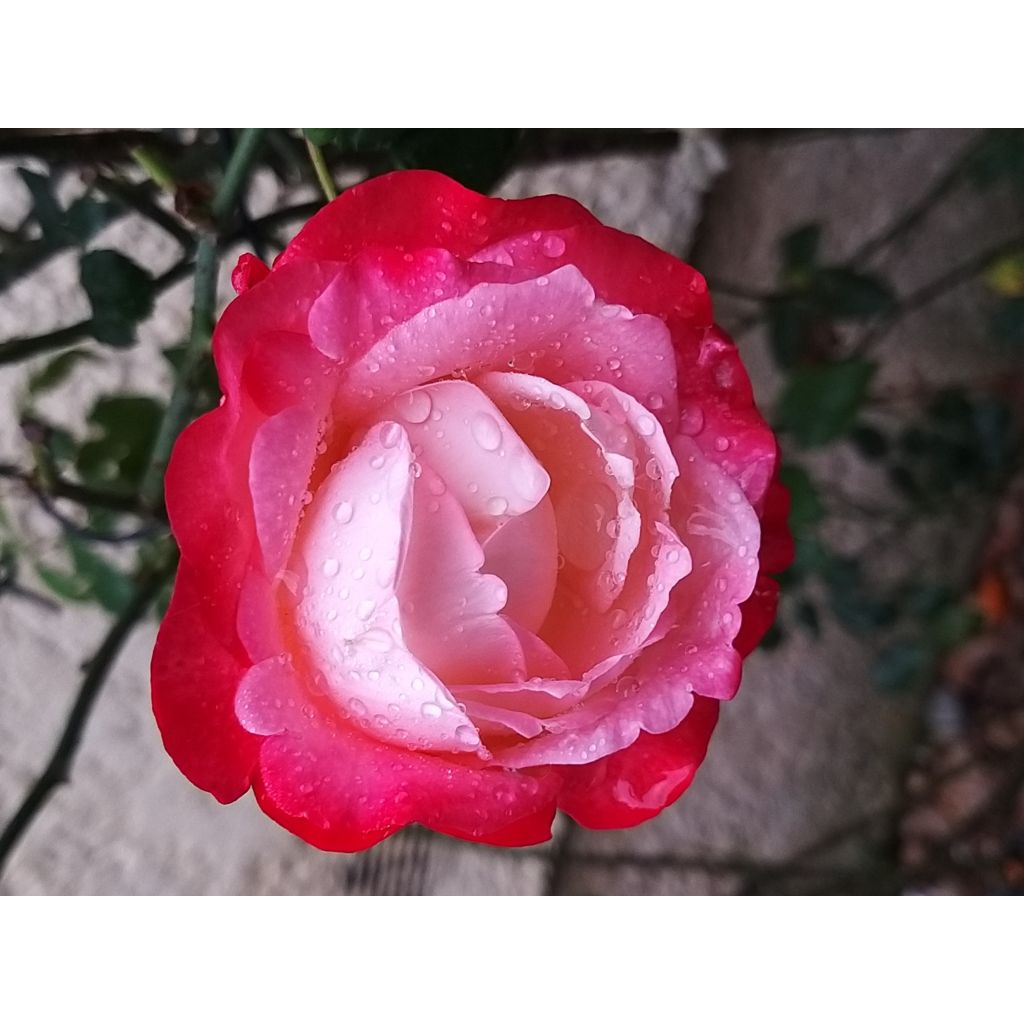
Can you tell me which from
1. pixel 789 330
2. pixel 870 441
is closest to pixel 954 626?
pixel 870 441

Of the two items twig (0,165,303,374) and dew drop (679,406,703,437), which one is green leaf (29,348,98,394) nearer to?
twig (0,165,303,374)

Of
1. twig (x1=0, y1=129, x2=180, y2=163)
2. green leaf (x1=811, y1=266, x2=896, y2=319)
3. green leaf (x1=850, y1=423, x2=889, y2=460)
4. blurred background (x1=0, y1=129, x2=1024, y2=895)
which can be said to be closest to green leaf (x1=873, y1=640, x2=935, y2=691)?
blurred background (x1=0, y1=129, x2=1024, y2=895)

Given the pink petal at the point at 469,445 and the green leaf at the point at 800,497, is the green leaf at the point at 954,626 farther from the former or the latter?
the pink petal at the point at 469,445

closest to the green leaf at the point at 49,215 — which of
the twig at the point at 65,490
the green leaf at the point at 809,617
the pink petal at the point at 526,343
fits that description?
the twig at the point at 65,490

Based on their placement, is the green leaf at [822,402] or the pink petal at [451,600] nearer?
the pink petal at [451,600]

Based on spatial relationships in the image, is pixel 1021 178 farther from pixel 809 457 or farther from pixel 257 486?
pixel 257 486
